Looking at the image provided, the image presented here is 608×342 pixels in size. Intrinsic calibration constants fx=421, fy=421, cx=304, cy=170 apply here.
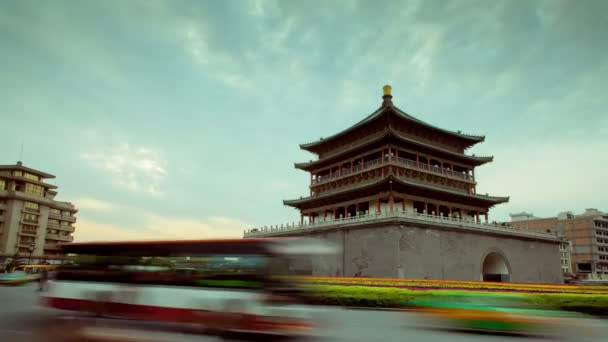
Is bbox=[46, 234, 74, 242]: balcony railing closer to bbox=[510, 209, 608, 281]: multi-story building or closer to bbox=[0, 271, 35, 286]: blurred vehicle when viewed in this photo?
bbox=[0, 271, 35, 286]: blurred vehicle

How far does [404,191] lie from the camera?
117 feet

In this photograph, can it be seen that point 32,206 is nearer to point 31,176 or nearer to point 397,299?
point 31,176

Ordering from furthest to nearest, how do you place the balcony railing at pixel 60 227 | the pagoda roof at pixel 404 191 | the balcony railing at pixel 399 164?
the balcony railing at pixel 60 227 < the balcony railing at pixel 399 164 < the pagoda roof at pixel 404 191

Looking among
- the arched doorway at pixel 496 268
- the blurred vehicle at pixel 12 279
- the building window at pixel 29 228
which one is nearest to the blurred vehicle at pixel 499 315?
the arched doorway at pixel 496 268

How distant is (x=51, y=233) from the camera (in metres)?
66.4

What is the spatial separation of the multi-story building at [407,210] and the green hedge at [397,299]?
1064cm

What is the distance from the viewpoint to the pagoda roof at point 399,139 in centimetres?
3672

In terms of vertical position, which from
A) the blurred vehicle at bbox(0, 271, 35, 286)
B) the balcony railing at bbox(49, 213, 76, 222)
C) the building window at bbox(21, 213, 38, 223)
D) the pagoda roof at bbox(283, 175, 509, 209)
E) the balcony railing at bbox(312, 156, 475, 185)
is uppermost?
the balcony railing at bbox(312, 156, 475, 185)

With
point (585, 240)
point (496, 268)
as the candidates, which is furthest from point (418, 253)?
point (585, 240)

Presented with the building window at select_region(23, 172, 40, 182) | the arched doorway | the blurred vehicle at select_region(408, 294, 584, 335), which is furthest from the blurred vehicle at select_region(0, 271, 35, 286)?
the building window at select_region(23, 172, 40, 182)

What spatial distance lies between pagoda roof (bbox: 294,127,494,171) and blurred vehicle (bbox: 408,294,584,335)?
25.7m

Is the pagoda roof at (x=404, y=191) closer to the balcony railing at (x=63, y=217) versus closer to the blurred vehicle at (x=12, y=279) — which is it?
the blurred vehicle at (x=12, y=279)

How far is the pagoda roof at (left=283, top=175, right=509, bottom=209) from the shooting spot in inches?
1353

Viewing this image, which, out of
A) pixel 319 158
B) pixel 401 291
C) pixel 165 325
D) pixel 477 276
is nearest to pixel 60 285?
pixel 165 325
